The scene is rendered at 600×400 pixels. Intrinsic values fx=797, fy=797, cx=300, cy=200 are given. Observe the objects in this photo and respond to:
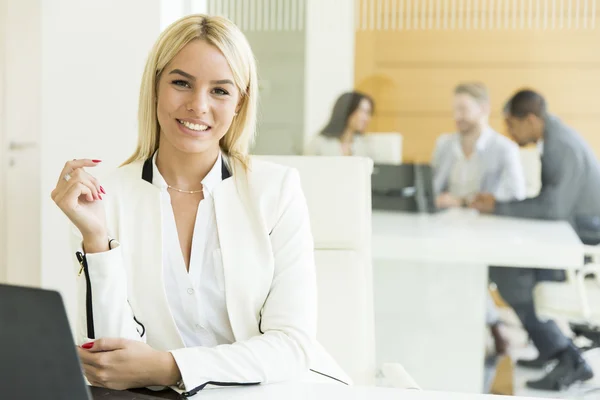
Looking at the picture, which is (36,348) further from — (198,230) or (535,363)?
(535,363)

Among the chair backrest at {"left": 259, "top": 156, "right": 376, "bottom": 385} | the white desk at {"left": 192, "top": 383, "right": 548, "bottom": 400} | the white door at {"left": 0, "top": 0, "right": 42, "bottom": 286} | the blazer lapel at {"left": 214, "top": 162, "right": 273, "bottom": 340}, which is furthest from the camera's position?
the white door at {"left": 0, "top": 0, "right": 42, "bottom": 286}

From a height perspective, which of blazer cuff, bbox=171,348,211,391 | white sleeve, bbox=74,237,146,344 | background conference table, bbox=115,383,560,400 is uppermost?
white sleeve, bbox=74,237,146,344

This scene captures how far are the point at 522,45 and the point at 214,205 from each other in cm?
157

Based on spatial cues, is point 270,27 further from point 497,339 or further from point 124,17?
point 497,339

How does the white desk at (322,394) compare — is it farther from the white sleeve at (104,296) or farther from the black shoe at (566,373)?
the black shoe at (566,373)

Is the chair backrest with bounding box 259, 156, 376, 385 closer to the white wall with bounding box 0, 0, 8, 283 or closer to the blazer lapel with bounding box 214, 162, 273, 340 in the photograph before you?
the blazer lapel with bounding box 214, 162, 273, 340

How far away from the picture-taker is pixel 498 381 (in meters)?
2.88

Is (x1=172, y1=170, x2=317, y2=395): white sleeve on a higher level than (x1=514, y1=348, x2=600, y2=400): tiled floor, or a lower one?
higher

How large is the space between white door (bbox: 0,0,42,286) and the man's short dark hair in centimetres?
166

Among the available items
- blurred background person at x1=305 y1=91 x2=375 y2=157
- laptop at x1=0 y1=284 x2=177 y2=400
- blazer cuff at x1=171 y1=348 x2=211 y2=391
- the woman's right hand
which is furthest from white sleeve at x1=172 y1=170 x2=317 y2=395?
blurred background person at x1=305 y1=91 x2=375 y2=157

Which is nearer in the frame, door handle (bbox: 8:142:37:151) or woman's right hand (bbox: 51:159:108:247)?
woman's right hand (bbox: 51:159:108:247)

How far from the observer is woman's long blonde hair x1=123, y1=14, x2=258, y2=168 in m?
1.51

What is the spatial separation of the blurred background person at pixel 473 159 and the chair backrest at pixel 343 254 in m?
0.98

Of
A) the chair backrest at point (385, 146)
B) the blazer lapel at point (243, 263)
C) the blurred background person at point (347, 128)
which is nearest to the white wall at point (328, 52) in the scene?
the blurred background person at point (347, 128)
